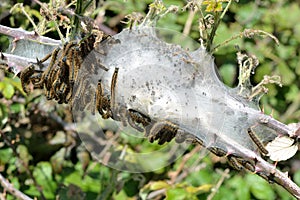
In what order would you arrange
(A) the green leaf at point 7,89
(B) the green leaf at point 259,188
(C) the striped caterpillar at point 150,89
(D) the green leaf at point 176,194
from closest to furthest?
(C) the striped caterpillar at point 150,89
(A) the green leaf at point 7,89
(D) the green leaf at point 176,194
(B) the green leaf at point 259,188

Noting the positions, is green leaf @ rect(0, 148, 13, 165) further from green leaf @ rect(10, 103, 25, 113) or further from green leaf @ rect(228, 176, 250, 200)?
green leaf @ rect(228, 176, 250, 200)

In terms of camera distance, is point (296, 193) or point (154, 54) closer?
point (296, 193)

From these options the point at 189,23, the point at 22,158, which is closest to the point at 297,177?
the point at 189,23

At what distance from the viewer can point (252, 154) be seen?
1.72 metres

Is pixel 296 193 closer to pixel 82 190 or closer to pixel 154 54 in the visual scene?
pixel 154 54

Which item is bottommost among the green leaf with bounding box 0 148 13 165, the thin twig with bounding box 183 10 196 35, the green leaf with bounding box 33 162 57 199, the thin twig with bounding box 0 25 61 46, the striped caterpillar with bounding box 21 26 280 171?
the green leaf with bounding box 33 162 57 199

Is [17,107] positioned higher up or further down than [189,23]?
further down

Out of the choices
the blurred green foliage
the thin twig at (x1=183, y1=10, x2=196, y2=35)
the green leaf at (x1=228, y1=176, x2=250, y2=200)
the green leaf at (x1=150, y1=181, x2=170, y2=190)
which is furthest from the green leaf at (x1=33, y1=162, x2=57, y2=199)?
the thin twig at (x1=183, y1=10, x2=196, y2=35)

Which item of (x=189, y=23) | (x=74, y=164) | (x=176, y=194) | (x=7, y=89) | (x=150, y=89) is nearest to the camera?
(x=150, y=89)

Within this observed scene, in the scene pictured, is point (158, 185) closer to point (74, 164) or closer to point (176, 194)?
point (176, 194)

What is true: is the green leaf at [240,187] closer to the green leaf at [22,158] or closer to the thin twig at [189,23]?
the thin twig at [189,23]

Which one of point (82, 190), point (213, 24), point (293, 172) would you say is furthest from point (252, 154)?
point (293, 172)

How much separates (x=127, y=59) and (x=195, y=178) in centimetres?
175

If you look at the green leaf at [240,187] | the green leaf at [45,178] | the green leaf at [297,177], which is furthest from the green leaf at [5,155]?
the green leaf at [297,177]
